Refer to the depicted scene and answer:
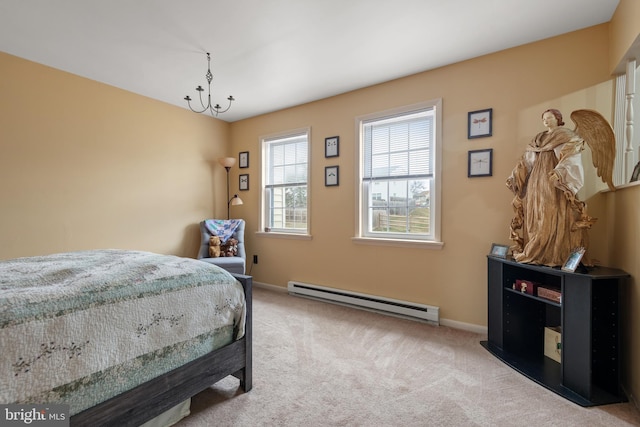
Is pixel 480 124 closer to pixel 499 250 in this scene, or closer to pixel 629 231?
pixel 499 250

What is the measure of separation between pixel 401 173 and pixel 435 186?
0.42 m

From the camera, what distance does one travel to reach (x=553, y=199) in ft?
6.36

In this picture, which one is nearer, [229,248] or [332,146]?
[332,146]

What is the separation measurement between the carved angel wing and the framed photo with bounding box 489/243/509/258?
76 cm

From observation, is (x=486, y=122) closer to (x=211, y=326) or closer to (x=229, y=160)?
(x=211, y=326)

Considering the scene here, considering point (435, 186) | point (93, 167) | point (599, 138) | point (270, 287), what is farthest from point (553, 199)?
point (93, 167)

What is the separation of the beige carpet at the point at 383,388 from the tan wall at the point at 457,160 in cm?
56

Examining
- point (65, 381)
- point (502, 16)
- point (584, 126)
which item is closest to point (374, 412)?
point (65, 381)

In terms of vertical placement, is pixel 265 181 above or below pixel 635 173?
above

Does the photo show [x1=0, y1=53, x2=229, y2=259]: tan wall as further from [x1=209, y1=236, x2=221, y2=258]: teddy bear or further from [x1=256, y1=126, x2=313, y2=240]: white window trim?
[x1=256, y1=126, x2=313, y2=240]: white window trim

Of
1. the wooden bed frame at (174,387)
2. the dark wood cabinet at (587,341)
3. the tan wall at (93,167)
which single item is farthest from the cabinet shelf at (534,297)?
the tan wall at (93,167)

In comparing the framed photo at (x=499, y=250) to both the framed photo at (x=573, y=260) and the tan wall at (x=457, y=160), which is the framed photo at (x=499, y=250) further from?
the framed photo at (x=573, y=260)

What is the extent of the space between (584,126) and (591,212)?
0.65m

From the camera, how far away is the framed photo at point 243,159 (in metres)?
4.37
